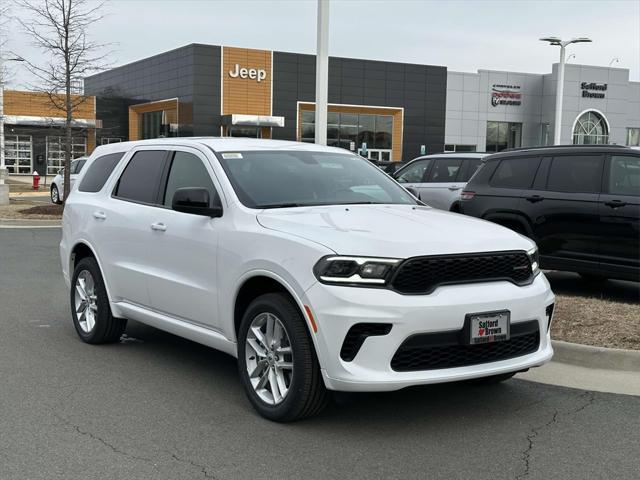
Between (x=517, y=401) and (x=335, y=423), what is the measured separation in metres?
1.44

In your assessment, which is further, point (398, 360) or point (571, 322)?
point (571, 322)

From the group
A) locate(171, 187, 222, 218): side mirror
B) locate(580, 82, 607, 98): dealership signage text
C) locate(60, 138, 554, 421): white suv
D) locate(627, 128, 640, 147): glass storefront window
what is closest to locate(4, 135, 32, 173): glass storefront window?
locate(580, 82, 607, 98): dealership signage text

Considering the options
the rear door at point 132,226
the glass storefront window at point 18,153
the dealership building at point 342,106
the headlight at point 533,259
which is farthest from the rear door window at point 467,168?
the glass storefront window at point 18,153

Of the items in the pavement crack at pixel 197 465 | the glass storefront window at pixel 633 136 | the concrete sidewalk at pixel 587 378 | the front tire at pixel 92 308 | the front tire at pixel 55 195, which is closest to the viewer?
the pavement crack at pixel 197 465

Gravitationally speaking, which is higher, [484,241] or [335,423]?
[484,241]

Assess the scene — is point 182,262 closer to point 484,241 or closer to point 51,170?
point 484,241

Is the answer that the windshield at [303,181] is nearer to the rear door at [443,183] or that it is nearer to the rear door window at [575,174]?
the rear door window at [575,174]

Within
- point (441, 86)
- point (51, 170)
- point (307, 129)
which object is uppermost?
point (441, 86)

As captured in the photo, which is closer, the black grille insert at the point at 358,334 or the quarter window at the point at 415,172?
the black grille insert at the point at 358,334

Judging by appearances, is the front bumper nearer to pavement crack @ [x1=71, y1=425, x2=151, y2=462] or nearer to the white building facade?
pavement crack @ [x1=71, y1=425, x2=151, y2=462]

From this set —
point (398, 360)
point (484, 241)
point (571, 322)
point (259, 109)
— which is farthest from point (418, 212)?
point (259, 109)

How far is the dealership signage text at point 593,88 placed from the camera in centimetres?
5825

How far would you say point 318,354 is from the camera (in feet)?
14.4

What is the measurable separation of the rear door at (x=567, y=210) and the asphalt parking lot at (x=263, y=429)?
3.56 metres
